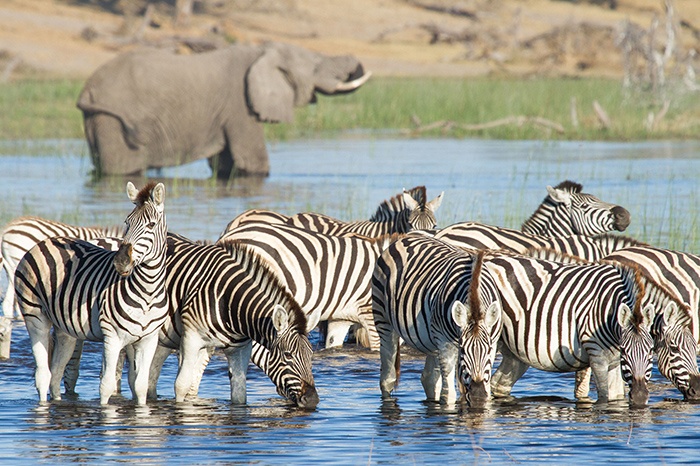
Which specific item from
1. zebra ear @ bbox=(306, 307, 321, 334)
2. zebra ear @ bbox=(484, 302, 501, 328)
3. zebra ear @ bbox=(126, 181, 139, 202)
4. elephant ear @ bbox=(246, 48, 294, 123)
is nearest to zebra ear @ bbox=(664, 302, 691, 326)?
zebra ear @ bbox=(484, 302, 501, 328)

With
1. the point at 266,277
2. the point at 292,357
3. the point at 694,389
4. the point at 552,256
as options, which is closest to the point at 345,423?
the point at 292,357

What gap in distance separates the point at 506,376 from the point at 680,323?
50.2 inches

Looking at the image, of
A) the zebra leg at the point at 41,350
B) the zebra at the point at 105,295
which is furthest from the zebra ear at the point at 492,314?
the zebra leg at the point at 41,350

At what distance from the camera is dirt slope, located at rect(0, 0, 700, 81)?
136 feet

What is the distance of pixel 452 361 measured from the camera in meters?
8.11

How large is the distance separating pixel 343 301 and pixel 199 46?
1904 cm

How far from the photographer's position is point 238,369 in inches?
340

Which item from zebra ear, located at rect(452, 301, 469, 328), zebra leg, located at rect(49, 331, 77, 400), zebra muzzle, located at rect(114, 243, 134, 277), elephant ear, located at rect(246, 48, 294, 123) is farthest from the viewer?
elephant ear, located at rect(246, 48, 294, 123)

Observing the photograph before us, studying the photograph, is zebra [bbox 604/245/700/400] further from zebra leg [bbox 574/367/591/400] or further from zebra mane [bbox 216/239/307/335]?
zebra mane [bbox 216/239/307/335]

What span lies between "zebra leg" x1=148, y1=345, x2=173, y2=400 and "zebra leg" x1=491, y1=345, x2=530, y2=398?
7.72ft

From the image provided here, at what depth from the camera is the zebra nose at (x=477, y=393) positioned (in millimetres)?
7633

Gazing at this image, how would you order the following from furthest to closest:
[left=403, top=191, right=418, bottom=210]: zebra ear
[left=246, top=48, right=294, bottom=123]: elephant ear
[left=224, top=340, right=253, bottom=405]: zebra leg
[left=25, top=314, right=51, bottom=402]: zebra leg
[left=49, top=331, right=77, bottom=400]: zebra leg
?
1. [left=246, top=48, right=294, bottom=123]: elephant ear
2. [left=403, top=191, right=418, bottom=210]: zebra ear
3. [left=49, top=331, right=77, bottom=400]: zebra leg
4. [left=25, top=314, right=51, bottom=402]: zebra leg
5. [left=224, top=340, right=253, bottom=405]: zebra leg

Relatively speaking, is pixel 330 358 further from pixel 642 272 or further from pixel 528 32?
pixel 528 32

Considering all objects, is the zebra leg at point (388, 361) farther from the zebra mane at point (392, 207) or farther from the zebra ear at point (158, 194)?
the zebra mane at point (392, 207)
